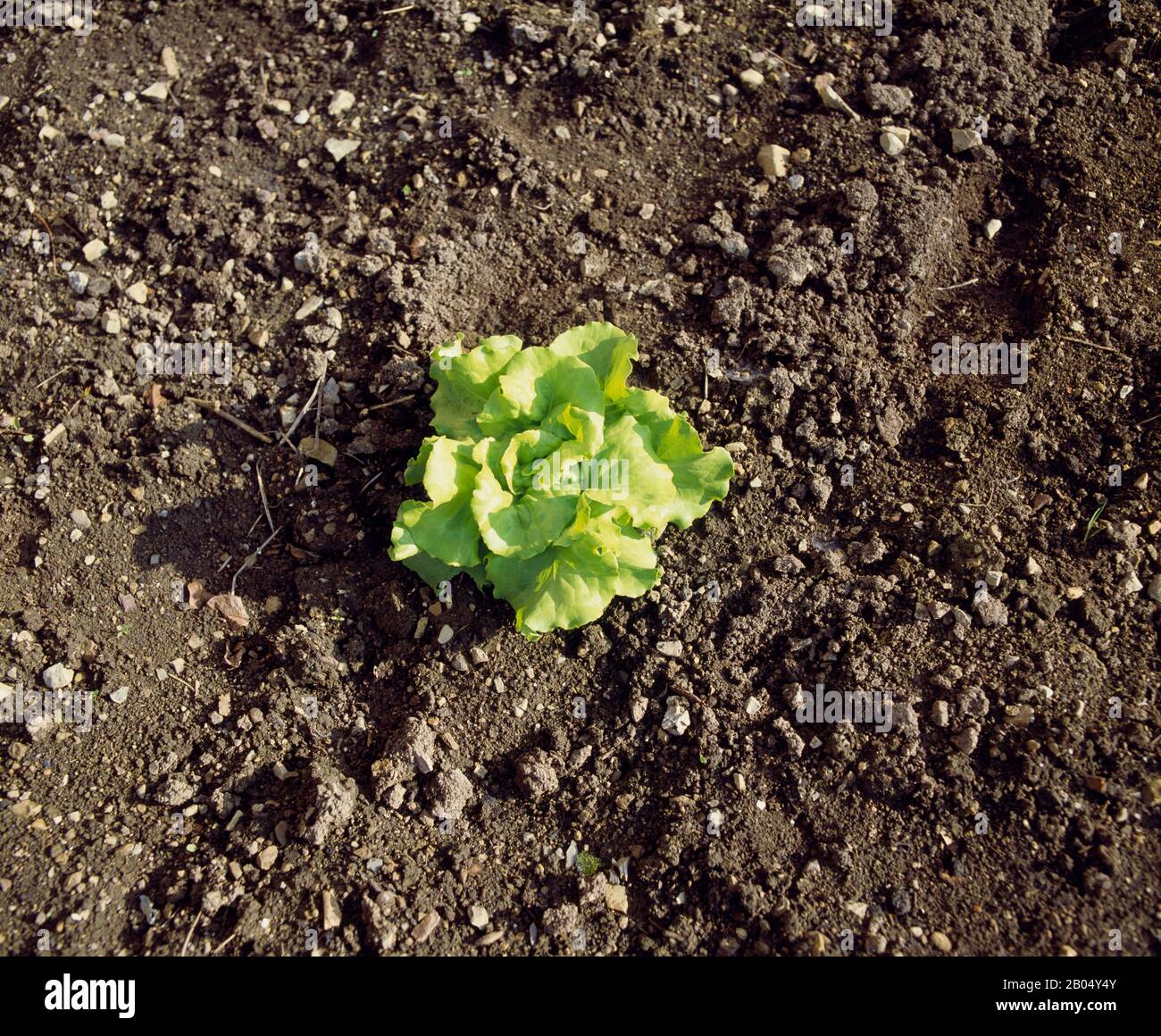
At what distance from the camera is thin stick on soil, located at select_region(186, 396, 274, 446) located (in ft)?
15.4

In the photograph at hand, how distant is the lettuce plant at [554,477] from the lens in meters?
3.80

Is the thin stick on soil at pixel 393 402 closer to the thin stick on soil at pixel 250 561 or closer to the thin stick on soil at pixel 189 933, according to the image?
the thin stick on soil at pixel 250 561

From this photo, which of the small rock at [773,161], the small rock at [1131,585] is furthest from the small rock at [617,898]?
the small rock at [773,161]

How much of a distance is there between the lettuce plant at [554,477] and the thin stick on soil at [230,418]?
966 mm

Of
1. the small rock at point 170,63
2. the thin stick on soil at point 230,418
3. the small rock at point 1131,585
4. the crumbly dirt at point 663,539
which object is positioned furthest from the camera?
the small rock at point 170,63

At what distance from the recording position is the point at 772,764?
3994mm

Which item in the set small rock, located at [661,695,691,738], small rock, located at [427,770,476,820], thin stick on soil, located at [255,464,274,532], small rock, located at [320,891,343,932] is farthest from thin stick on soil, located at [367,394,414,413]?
small rock, located at [320,891,343,932]

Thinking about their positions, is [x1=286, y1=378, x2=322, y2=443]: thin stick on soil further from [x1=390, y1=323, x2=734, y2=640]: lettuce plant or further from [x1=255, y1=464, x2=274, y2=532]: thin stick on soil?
[x1=390, y1=323, x2=734, y2=640]: lettuce plant

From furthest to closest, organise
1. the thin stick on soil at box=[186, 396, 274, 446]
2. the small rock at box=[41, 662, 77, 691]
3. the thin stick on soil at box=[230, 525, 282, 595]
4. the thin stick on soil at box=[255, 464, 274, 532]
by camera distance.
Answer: the thin stick on soil at box=[186, 396, 274, 446]
the thin stick on soil at box=[255, 464, 274, 532]
the thin stick on soil at box=[230, 525, 282, 595]
the small rock at box=[41, 662, 77, 691]

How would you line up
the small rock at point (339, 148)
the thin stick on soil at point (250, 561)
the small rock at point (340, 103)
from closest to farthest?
the thin stick on soil at point (250, 561)
the small rock at point (339, 148)
the small rock at point (340, 103)

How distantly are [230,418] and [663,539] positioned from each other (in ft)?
7.42

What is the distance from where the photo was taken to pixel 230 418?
4.70m

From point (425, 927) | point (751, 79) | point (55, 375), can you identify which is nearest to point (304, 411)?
point (55, 375)

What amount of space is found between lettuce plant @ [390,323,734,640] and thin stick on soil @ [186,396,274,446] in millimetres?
966
